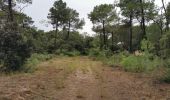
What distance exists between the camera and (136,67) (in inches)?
927

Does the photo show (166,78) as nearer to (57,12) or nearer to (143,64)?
(143,64)

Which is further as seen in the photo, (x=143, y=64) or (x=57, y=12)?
(x=57, y=12)

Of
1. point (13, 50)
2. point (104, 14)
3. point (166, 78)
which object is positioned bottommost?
point (166, 78)

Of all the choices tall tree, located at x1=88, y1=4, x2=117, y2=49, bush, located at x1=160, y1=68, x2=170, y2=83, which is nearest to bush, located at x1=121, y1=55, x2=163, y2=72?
bush, located at x1=160, y1=68, x2=170, y2=83

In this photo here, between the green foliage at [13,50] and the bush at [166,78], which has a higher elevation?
the green foliage at [13,50]

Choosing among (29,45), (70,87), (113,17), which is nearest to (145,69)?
(29,45)

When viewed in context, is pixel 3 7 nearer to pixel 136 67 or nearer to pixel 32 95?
pixel 136 67

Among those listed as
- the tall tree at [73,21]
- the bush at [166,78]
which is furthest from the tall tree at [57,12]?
the bush at [166,78]

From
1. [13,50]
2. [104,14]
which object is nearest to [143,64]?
[13,50]

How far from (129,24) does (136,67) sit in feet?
99.2

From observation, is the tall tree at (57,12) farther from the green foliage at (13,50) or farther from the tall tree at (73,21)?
the green foliage at (13,50)

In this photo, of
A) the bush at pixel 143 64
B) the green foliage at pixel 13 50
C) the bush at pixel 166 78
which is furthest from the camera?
the bush at pixel 143 64

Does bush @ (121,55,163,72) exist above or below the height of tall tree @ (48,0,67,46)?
below

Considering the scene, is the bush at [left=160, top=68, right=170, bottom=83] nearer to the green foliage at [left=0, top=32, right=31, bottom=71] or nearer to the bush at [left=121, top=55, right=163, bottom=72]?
the bush at [left=121, top=55, right=163, bottom=72]
